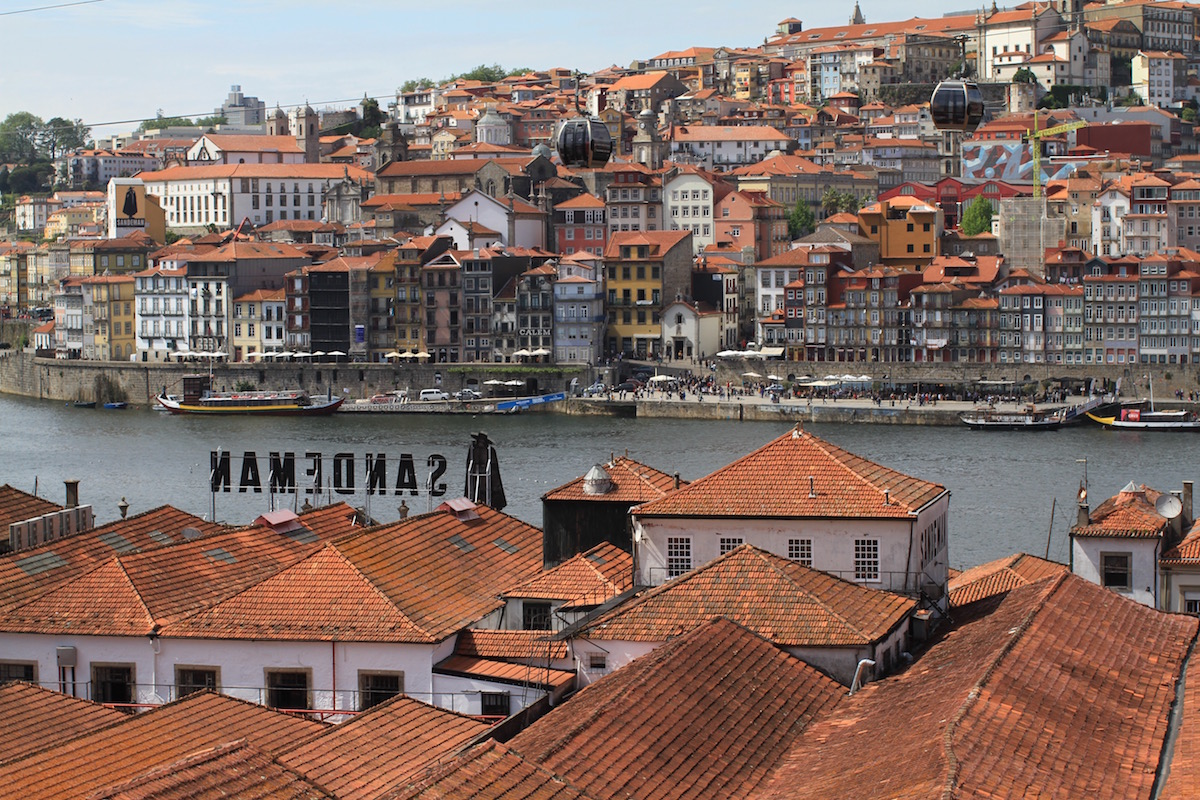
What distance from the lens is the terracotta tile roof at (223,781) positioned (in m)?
9.67

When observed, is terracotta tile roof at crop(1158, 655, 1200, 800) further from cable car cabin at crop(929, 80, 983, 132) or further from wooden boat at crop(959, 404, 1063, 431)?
wooden boat at crop(959, 404, 1063, 431)

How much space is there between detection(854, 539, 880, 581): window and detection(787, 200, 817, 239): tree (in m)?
60.9

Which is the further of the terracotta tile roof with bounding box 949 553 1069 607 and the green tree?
the green tree

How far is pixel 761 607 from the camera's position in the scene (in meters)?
14.8

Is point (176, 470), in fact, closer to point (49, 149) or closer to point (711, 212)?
point (711, 212)

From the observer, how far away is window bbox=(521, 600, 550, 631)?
16422 mm

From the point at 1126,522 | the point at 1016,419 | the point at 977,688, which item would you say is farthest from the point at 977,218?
the point at 977,688

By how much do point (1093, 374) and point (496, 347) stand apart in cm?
1981

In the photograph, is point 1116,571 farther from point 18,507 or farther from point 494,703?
point 18,507

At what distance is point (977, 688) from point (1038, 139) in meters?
71.4

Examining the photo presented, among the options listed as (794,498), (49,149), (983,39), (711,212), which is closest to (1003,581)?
(794,498)

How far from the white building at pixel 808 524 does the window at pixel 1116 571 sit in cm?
268

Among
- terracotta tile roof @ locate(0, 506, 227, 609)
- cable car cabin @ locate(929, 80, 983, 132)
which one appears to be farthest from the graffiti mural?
cable car cabin @ locate(929, 80, 983, 132)

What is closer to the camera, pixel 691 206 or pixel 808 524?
pixel 808 524
